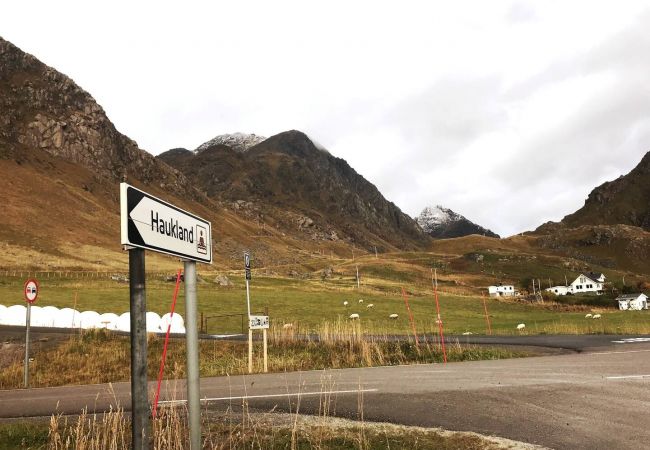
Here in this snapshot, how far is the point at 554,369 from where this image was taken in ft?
46.6

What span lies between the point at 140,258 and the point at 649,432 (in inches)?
289

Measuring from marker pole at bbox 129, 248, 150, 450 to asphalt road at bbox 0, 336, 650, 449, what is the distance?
5.11m

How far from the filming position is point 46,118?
17562 cm

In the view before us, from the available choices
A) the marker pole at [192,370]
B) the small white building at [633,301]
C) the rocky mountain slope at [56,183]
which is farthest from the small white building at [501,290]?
the marker pole at [192,370]

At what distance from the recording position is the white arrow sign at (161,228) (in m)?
3.90

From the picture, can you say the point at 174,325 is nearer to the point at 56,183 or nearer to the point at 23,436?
the point at 23,436

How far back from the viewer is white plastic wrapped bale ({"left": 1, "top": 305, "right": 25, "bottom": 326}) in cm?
3288

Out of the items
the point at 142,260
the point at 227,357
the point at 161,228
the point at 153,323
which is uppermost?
the point at 153,323

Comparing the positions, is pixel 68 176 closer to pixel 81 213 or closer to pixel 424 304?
pixel 81 213

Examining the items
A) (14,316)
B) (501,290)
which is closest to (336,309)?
(14,316)

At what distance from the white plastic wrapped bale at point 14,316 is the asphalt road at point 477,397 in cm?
1962

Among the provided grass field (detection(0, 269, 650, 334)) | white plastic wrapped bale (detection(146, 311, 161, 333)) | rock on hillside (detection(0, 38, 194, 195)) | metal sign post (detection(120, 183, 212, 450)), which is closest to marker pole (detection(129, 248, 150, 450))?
Result: metal sign post (detection(120, 183, 212, 450))

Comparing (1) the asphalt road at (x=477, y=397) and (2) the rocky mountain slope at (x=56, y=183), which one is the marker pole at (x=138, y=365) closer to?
(1) the asphalt road at (x=477, y=397)

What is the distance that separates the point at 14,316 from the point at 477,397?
31.7 meters
